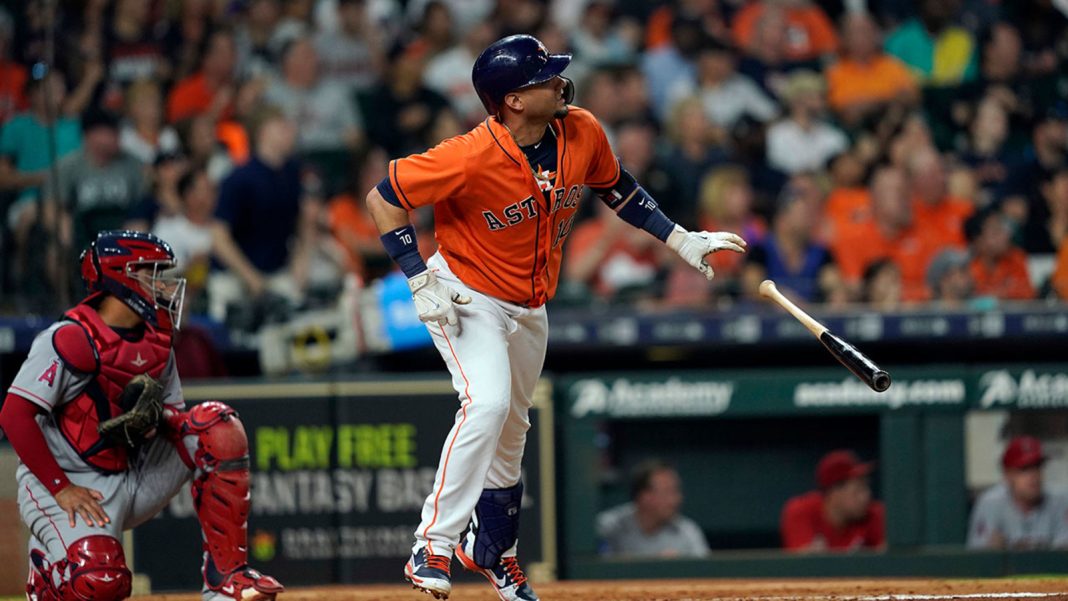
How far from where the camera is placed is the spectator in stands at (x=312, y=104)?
987 cm

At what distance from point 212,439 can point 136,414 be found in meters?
0.26

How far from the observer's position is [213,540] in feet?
17.0

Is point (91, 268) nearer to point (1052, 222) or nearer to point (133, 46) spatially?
point (133, 46)

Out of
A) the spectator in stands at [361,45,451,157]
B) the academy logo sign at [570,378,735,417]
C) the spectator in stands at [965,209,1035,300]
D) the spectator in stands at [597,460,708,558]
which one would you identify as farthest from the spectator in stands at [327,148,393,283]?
the spectator in stands at [965,209,1035,300]

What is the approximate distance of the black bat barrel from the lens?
5.08m

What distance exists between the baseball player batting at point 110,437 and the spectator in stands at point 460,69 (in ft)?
A: 16.1

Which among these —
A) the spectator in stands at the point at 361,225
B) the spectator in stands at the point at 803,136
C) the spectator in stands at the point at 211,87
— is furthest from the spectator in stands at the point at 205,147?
the spectator in stands at the point at 803,136

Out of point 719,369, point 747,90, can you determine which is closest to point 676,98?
point 747,90

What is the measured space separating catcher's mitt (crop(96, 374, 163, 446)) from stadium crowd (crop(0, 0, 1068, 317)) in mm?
2707

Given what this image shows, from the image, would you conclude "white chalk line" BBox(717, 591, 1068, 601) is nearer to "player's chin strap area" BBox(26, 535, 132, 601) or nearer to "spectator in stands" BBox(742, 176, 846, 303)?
"player's chin strap area" BBox(26, 535, 132, 601)

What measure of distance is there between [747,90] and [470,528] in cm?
555

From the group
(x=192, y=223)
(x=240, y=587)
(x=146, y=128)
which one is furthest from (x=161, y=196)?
(x=240, y=587)

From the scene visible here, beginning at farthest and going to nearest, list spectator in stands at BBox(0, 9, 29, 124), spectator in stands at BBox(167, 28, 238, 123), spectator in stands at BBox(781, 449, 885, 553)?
spectator in stands at BBox(167, 28, 238, 123) → spectator in stands at BBox(0, 9, 29, 124) → spectator in stands at BBox(781, 449, 885, 553)

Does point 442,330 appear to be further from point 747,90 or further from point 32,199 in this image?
point 747,90
